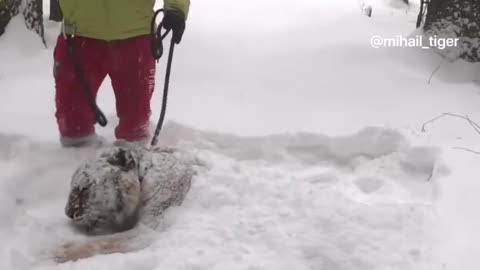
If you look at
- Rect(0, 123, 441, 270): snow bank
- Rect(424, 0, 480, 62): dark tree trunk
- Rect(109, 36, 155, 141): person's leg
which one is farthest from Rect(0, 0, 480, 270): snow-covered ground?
Rect(109, 36, 155, 141): person's leg

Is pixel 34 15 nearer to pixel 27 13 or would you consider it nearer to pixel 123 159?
pixel 27 13

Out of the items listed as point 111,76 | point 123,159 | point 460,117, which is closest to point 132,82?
point 111,76

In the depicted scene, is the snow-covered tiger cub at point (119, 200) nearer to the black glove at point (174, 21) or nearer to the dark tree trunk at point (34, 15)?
the black glove at point (174, 21)

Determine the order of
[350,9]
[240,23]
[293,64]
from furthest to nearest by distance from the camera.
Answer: [350,9]
[240,23]
[293,64]

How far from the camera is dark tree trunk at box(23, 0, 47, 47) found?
4891 mm

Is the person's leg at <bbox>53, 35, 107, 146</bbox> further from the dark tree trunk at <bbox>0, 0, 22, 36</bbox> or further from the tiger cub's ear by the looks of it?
the dark tree trunk at <bbox>0, 0, 22, 36</bbox>

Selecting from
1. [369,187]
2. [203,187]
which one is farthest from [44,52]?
[369,187]

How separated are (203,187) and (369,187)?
2.96ft

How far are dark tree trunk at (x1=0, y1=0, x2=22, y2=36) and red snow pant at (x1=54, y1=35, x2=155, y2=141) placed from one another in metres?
1.93

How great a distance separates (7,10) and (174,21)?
2.52 m

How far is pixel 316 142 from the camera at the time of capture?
352 centimetres

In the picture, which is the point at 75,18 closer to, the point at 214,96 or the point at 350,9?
the point at 214,96

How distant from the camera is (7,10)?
4844mm

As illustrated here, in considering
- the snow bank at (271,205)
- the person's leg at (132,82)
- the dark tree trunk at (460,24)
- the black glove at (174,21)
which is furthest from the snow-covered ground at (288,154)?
the black glove at (174,21)
